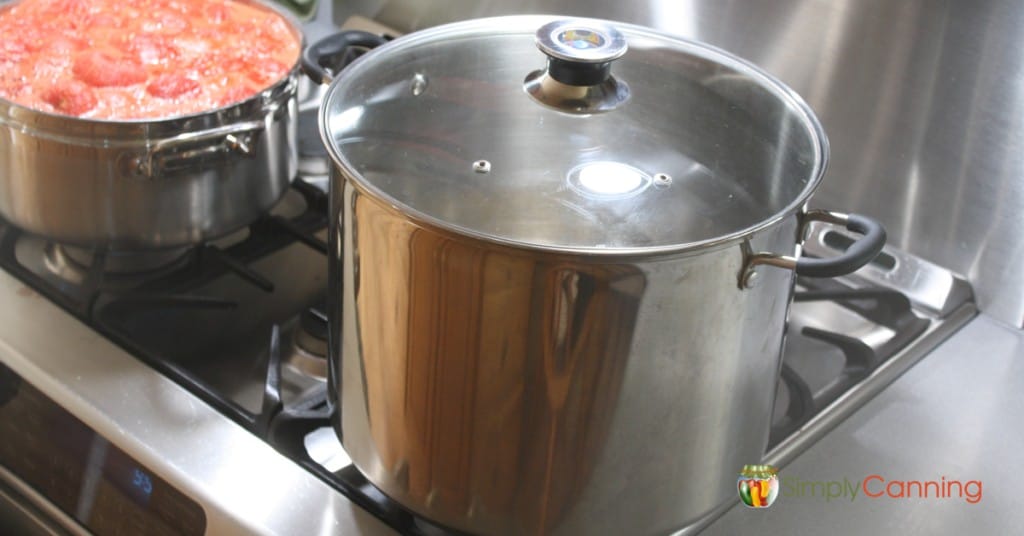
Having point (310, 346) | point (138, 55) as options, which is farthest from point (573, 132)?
point (138, 55)

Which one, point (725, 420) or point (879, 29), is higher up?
point (879, 29)

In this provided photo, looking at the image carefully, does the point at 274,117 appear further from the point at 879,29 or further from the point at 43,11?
the point at 879,29

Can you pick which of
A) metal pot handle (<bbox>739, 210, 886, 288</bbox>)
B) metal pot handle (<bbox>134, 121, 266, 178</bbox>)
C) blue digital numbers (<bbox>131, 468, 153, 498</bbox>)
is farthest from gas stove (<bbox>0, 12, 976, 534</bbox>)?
metal pot handle (<bbox>739, 210, 886, 288</bbox>)

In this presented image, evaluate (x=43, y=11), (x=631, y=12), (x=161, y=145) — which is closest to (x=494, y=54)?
(x=161, y=145)

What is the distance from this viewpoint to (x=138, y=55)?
3.27 ft

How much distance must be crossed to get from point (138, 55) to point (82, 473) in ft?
1.25

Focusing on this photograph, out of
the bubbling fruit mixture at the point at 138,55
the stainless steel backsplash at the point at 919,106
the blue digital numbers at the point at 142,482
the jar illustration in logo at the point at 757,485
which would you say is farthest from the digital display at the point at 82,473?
the stainless steel backsplash at the point at 919,106

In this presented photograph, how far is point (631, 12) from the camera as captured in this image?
1.16m

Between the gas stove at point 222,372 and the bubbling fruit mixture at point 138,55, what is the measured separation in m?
0.14

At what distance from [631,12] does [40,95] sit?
59 centimetres

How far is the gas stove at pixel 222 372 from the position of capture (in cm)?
79

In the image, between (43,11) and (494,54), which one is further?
(43,11)

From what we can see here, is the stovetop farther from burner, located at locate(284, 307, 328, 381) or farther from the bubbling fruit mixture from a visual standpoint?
the bubbling fruit mixture

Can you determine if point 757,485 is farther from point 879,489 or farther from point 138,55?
point 138,55
